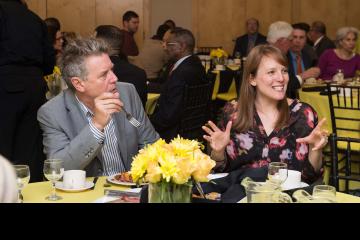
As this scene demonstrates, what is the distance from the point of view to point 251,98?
10.5 ft

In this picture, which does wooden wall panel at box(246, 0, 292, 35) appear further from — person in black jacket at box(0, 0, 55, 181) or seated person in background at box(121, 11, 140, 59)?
person in black jacket at box(0, 0, 55, 181)

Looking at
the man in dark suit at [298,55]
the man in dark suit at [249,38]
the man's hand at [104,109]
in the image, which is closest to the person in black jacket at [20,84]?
the man's hand at [104,109]

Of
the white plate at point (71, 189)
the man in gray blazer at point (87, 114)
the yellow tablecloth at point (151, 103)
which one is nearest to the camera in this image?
the white plate at point (71, 189)

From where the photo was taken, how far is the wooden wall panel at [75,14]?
11586 mm

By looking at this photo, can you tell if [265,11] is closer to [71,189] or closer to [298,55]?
[298,55]

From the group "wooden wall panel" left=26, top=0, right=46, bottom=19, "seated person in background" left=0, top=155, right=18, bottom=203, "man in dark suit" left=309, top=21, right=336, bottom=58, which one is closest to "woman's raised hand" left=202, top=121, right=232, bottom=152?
"seated person in background" left=0, top=155, right=18, bottom=203

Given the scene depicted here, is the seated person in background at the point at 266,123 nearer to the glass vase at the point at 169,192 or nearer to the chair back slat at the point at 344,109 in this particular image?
the glass vase at the point at 169,192

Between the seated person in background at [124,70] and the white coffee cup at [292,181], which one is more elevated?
the seated person in background at [124,70]

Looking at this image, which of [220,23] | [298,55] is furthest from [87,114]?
[220,23]

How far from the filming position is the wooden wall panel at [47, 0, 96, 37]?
38.0ft

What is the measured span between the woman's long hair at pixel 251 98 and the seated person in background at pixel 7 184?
6.41ft

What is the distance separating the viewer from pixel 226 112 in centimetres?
322
